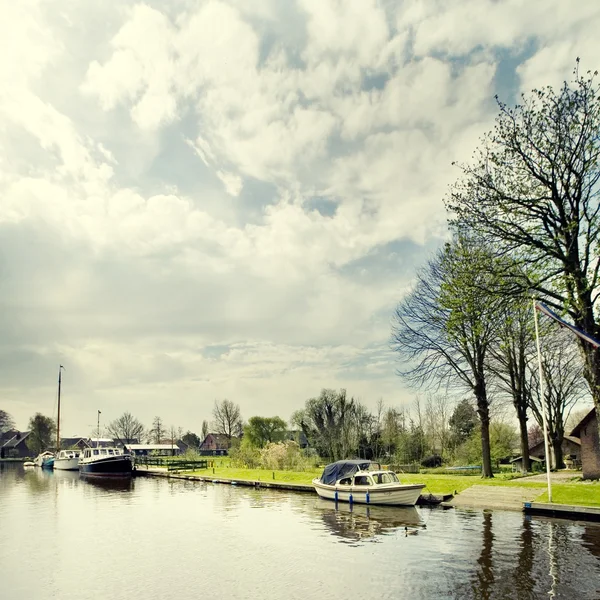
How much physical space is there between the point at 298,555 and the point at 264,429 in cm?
7322

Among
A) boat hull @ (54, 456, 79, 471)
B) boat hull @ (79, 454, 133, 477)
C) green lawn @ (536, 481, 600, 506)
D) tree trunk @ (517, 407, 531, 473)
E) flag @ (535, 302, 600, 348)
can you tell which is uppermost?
flag @ (535, 302, 600, 348)

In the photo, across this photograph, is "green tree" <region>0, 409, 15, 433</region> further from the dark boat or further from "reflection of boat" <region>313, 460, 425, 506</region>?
"reflection of boat" <region>313, 460, 425, 506</region>

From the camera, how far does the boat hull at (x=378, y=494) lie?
97.2 ft

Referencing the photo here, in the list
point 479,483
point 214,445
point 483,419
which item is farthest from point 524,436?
point 214,445

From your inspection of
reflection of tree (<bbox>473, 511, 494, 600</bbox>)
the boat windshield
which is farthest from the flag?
the boat windshield

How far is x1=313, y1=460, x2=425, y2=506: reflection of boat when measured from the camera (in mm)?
29828

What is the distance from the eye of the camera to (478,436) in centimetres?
5875

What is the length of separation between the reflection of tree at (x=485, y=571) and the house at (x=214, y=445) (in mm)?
120331

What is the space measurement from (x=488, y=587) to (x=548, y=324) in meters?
17.3

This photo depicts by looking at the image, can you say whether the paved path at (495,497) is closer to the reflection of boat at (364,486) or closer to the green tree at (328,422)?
the reflection of boat at (364,486)

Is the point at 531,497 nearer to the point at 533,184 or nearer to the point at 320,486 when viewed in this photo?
the point at 320,486

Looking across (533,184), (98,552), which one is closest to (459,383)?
(533,184)

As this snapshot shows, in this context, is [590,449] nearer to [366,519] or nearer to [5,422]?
[366,519]

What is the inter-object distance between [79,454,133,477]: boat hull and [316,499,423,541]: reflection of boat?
41.0 metres
